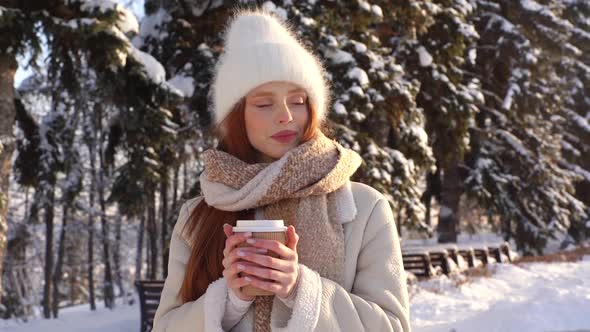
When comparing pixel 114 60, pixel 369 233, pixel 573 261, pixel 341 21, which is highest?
pixel 341 21

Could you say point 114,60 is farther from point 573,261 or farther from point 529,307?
point 573,261

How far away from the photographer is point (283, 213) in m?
2.29

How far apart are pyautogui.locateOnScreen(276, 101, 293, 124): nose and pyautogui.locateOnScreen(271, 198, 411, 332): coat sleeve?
1.42 feet

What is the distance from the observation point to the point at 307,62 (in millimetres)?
2480

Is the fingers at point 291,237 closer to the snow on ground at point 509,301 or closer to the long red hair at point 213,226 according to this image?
the long red hair at point 213,226

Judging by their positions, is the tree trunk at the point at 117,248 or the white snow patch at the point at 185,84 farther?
the tree trunk at the point at 117,248

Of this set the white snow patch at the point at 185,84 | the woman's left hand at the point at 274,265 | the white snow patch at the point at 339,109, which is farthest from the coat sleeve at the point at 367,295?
the white snow patch at the point at 185,84

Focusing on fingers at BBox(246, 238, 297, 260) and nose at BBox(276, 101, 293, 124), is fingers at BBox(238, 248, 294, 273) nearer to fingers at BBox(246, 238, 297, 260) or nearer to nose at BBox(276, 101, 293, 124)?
fingers at BBox(246, 238, 297, 260)

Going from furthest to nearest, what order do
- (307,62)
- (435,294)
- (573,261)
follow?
1. (573,261)
2. (435,294)
3. (307,62)

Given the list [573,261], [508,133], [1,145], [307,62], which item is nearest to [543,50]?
[508,133]

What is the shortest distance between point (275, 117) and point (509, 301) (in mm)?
6605

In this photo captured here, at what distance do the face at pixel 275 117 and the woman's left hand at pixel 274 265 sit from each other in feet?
1.77

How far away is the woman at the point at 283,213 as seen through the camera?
2.11 metres

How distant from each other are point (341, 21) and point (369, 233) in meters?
9.32
